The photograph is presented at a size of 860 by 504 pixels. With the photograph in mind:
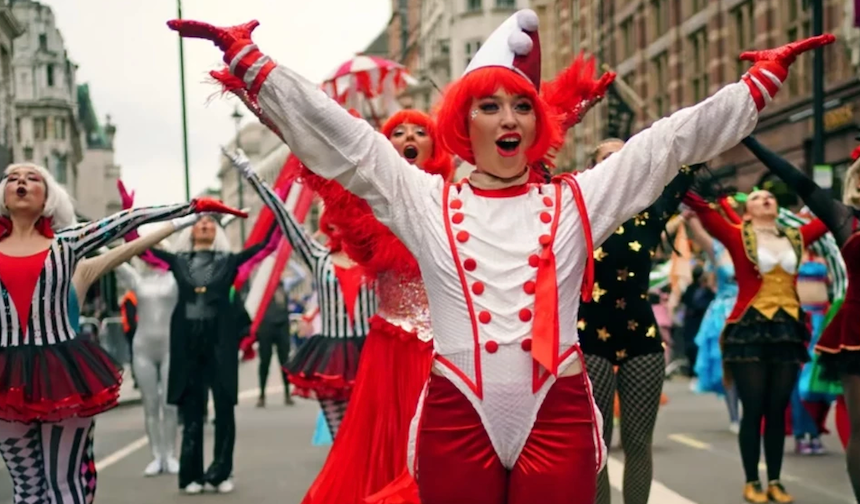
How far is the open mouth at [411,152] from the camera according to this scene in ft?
20.5

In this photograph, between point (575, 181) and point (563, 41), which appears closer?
point (575, 181)

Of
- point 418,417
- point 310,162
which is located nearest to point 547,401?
point 418,417

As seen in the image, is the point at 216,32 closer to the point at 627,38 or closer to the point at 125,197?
the point at 125,197

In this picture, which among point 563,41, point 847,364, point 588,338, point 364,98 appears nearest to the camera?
point 588,338

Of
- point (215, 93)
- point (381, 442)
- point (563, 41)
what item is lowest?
point (381, 442)

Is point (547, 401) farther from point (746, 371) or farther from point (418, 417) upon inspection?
point (746, 371)

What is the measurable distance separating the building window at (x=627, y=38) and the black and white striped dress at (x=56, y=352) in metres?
36.4

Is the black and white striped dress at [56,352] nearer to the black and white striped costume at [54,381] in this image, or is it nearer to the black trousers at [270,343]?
the black and white striped costume at [54,381]

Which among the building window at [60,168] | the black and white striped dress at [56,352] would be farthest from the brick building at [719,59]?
the building window at [60,168]

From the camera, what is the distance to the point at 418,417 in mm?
3859

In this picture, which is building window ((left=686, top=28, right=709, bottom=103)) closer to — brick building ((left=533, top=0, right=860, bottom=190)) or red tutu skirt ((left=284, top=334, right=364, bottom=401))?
brick building ((left=533, top=0, right=860, bottom=190))

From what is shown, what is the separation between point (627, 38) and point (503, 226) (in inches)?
1560

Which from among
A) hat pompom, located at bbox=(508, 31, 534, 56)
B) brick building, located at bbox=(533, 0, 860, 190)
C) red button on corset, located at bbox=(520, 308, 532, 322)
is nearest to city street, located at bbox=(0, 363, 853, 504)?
red button on corset, located at bbox=(520, 308, 532, 322)

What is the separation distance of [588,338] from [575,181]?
2.00m
